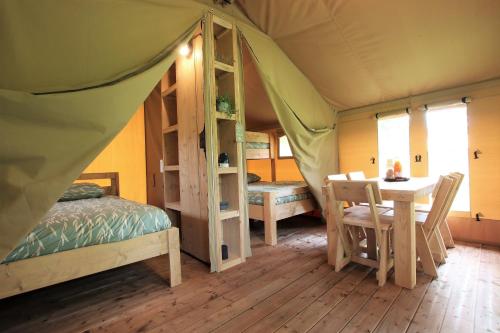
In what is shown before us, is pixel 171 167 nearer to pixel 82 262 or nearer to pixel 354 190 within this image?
pixel 82 262

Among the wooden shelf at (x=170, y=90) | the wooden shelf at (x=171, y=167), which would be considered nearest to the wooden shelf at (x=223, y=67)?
the wooden shelf at (x=170, y=90)

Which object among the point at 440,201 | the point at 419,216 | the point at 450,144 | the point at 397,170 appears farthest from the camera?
the point at 450,144

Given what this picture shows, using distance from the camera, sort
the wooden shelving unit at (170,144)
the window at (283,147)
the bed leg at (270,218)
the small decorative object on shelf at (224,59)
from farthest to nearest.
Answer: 1. the window at (283,147)
2. the wooden shelving unit at (170,144)
3. the bed leg at (270,218)
4. the small decorative object on shelf at (224,59)

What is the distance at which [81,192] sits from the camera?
2.78 metres

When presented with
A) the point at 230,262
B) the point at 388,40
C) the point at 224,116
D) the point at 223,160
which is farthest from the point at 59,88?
the point at 388,40

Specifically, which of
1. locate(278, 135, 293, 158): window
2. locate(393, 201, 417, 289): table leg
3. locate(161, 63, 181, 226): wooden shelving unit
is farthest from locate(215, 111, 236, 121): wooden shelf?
locate(278, 135, 293, 158): window

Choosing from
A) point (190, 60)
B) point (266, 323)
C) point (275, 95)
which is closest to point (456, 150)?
point (275, 95)

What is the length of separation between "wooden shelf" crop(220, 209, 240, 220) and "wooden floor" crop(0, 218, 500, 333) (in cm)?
47

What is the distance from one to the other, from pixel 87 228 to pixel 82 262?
8.4 inches

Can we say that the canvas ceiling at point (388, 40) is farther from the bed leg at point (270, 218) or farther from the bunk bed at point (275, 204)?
the bed leg at point (270, 218)

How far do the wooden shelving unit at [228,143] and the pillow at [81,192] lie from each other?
5.04 ft

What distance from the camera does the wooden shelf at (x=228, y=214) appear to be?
2.24 meters

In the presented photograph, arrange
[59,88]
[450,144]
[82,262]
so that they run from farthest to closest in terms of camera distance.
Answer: [450,144] → [82,262] → [59,88]

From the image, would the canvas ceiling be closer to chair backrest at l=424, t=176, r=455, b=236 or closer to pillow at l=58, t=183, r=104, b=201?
chair backrest at l=424, t=176, r=455, b=236
